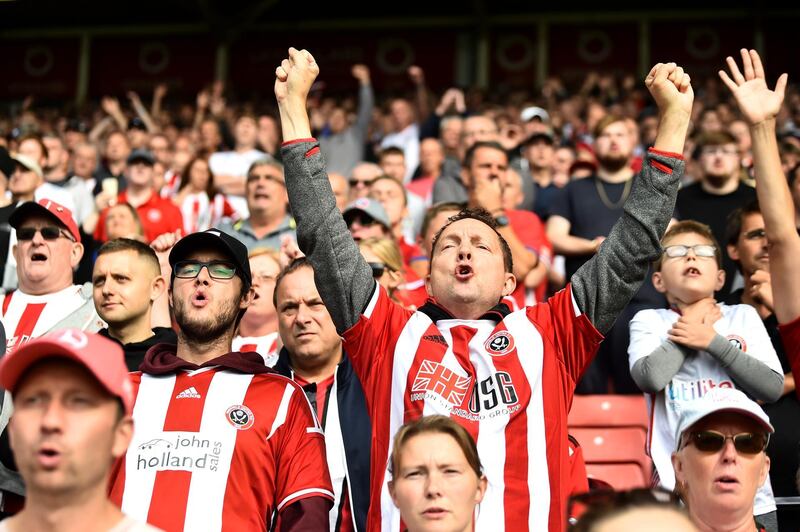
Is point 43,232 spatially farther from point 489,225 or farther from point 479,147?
point 479,147

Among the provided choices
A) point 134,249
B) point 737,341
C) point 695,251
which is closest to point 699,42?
point 695,251

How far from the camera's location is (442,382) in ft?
12.8

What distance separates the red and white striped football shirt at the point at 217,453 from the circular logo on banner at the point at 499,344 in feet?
2.43

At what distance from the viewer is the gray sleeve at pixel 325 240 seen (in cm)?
400

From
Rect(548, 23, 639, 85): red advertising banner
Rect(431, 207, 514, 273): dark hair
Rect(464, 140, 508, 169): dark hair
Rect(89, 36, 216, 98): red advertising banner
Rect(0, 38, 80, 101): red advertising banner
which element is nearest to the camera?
Rect(431, 207, 514, 273): dark hair

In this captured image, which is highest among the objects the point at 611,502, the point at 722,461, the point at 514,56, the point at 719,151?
the point at 514,56

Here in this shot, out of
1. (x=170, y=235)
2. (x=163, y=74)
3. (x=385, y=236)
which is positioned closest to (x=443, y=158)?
(x=385, y=236)

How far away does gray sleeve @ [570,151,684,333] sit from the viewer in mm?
3979

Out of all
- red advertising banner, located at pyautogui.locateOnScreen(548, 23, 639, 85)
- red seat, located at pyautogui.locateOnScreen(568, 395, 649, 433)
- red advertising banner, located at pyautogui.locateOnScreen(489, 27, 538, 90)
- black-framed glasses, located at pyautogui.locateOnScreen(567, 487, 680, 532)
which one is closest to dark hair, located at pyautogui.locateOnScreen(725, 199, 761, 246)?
red seat, located at pyautogui.locateOnScreen(568, 395, 649, 433)

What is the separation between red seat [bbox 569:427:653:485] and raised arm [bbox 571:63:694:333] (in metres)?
1.98

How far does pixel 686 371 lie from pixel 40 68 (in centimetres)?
2208

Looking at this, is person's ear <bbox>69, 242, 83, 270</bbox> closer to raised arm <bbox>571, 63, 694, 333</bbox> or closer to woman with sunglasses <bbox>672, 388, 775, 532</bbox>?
raised arm <bbox>571, 63, 694, 333</bbox>

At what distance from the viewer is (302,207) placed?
4020 millimetres

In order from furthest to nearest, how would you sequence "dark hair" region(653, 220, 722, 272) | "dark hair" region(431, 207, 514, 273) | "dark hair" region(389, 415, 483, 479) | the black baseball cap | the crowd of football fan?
"dark hair" region(653, 220, 722, 272)
the black baseball cap
"dark hair" region(431, 207, 514, 273)
"dark hair" region(389, 415, 483, 479)
the crowd of football fan
